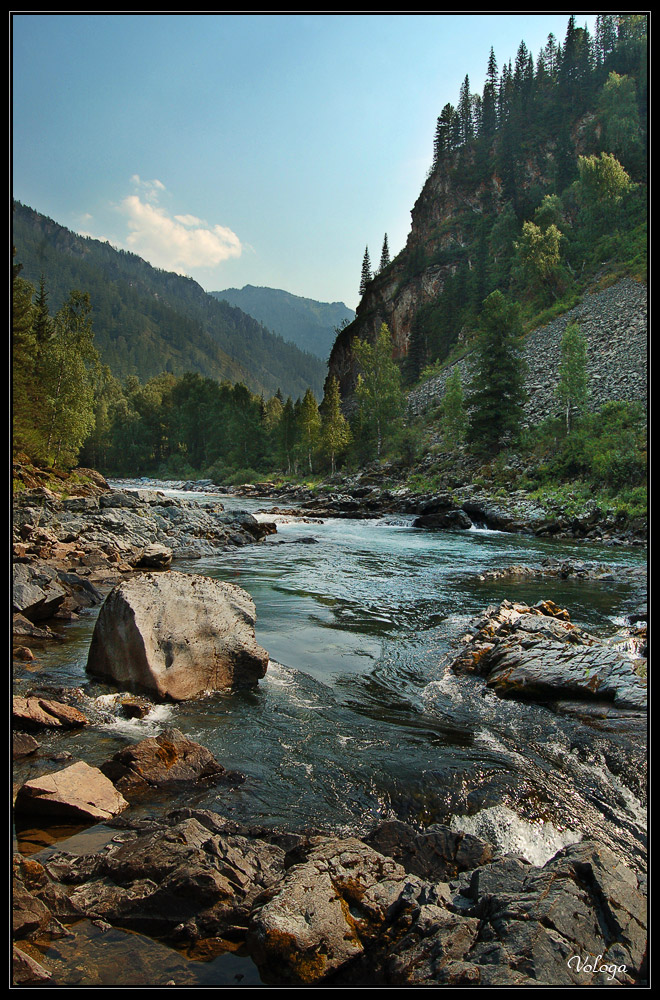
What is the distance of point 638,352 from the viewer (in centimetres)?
4319

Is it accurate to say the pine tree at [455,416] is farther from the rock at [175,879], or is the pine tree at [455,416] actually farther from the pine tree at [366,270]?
the pine tree at [366,270]

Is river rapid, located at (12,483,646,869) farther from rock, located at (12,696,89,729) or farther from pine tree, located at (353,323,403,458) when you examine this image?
pine tree, located at (353,323,403,458)

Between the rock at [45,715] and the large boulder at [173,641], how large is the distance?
42.8 inches

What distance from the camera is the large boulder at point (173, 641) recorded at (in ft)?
24.2

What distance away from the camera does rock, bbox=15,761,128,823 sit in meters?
4.43

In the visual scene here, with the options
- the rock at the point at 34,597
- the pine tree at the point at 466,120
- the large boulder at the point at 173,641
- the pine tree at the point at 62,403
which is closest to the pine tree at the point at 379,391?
the pine tree at the point at 62,403

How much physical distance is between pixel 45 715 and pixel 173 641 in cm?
189

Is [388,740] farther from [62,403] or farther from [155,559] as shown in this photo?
[62,403]

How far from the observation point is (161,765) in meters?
5.29

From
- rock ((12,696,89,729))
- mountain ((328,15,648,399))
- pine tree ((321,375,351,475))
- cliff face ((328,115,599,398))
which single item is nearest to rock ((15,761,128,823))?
rock ((12,696,89,729))

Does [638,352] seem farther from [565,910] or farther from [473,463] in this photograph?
[565,910]

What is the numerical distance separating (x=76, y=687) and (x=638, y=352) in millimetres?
49790
